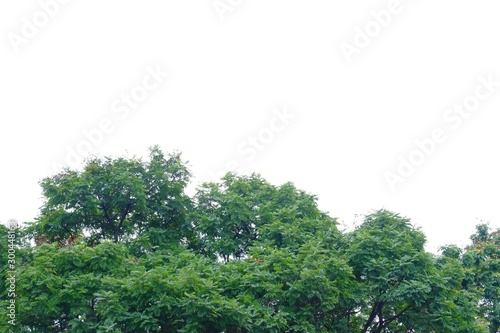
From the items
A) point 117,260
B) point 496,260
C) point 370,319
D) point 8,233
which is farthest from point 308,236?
point 496,260

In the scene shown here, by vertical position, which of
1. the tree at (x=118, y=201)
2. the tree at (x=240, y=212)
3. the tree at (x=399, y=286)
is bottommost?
the tree at (x=399, y=286)

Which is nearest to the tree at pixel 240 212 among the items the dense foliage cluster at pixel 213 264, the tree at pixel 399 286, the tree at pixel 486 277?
the dense foliage cluster at pixel 213 264

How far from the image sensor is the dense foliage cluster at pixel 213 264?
38.2ft

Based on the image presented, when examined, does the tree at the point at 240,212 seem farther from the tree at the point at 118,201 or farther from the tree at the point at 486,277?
the tree at the point at 486,277

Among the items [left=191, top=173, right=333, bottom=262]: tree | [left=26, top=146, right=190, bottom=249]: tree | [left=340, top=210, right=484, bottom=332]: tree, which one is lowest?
[left=340, top=210, right=484, bottom=332]: tree

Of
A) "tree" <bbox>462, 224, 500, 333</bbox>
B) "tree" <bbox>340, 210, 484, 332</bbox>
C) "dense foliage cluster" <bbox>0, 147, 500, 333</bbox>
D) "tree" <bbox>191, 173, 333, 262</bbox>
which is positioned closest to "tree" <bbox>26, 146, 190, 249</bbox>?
"dense foliage cluster" <bbox>0, 147, 500, 333</bbox>

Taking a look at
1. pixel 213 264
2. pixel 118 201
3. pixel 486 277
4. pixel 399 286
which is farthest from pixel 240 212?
pixel 486 277

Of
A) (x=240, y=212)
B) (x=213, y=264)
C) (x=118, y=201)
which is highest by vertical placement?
(x=118, y=201)

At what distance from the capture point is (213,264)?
14.8 m

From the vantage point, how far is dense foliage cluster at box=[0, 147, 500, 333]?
1166 centimetres

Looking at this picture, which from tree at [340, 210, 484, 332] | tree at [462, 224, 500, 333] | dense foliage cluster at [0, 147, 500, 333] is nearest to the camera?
dense foliage cluster at [0, 147, 500, 333]

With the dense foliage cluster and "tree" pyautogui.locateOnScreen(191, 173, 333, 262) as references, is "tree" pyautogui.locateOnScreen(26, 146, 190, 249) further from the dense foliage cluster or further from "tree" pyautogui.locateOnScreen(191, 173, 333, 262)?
"tree" pyautogui.locateOnScreen(191, 173, 333, 262)

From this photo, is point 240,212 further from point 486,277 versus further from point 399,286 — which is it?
point 486,277

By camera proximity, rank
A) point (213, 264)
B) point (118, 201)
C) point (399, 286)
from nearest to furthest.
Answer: point (399, 286), point (213, 264), point (118, 201)
